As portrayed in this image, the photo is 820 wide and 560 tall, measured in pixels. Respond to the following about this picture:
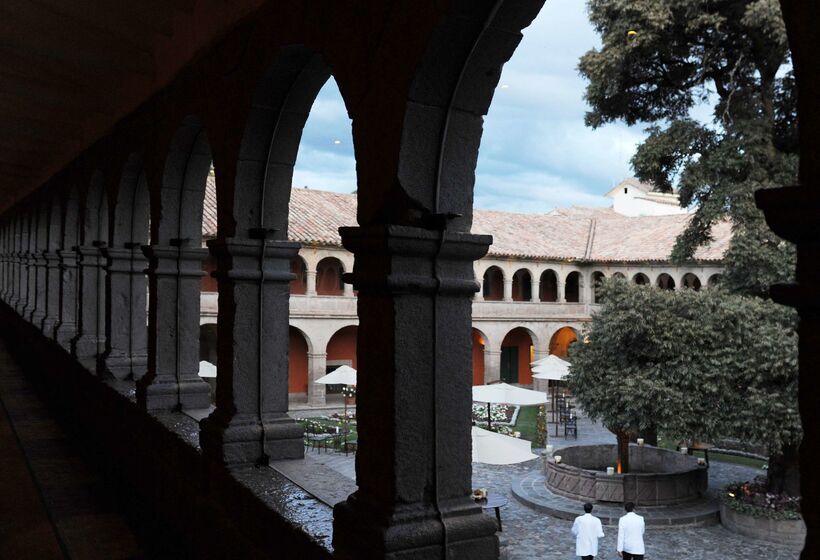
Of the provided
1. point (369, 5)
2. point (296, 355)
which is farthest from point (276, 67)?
point (296, 355)

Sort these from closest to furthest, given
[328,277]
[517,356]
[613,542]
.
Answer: [613,542] → [328,277] → [517,356]

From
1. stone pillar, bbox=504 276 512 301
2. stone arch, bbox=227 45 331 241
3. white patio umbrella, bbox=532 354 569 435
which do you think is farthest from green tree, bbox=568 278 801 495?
stone pillar, bbox=504 276 512 301

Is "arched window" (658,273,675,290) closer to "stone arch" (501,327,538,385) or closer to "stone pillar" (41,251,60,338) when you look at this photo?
"stone arch" (501,327,538,385)

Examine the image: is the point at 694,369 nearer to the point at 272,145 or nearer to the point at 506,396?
the point at 506,396

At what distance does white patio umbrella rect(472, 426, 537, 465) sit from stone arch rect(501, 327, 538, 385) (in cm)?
1803

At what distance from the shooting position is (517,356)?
101 ft

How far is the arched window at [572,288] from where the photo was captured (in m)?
31.2

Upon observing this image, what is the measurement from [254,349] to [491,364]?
23098 mm

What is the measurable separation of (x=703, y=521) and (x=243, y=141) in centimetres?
1167

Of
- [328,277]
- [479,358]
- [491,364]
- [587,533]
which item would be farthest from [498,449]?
[479,358]

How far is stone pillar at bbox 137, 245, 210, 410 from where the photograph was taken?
5.86 m

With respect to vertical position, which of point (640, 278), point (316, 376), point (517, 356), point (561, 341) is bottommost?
point (316, 376)

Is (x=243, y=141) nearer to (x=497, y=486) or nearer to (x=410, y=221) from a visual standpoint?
(x=410, y=221)

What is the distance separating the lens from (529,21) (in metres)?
2.62
